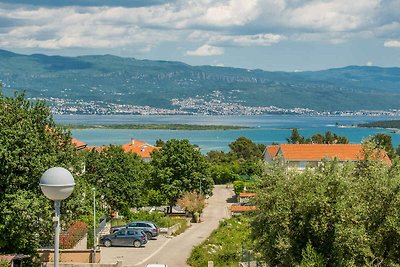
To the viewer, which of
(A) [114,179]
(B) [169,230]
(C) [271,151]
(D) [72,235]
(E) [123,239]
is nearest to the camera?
(D) [72,235]

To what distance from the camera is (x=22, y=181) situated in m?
25.0

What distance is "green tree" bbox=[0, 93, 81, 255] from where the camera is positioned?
2477 centimetres

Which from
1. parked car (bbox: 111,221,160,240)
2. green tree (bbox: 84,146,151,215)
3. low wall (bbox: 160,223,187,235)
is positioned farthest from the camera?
green tree (bbox: 84,146,151,215)

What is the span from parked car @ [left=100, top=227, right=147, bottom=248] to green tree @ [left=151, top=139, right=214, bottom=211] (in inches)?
916

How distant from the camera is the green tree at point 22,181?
24766 millimetres

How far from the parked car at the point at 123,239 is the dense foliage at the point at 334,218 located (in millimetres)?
19848

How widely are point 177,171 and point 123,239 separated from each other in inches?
996

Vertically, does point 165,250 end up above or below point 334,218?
below

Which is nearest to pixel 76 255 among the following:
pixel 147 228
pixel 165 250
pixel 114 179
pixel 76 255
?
pixel 76 255

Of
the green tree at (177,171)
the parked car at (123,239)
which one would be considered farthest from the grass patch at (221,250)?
the green tree at (177,171)

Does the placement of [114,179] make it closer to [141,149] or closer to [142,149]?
[142,149]

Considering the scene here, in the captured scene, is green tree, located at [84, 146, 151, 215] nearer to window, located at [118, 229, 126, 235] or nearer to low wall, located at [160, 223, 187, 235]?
low wall, located at [160, 223, 187, 235]

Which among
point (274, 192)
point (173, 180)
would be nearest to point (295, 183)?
point (274, 192)

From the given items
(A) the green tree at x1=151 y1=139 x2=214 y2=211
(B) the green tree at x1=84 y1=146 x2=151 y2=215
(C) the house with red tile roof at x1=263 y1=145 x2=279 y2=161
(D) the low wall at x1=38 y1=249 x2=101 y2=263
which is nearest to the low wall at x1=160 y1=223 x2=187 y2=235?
(B) the green tree at x1=84 y1=146 x2=151 y2=215
